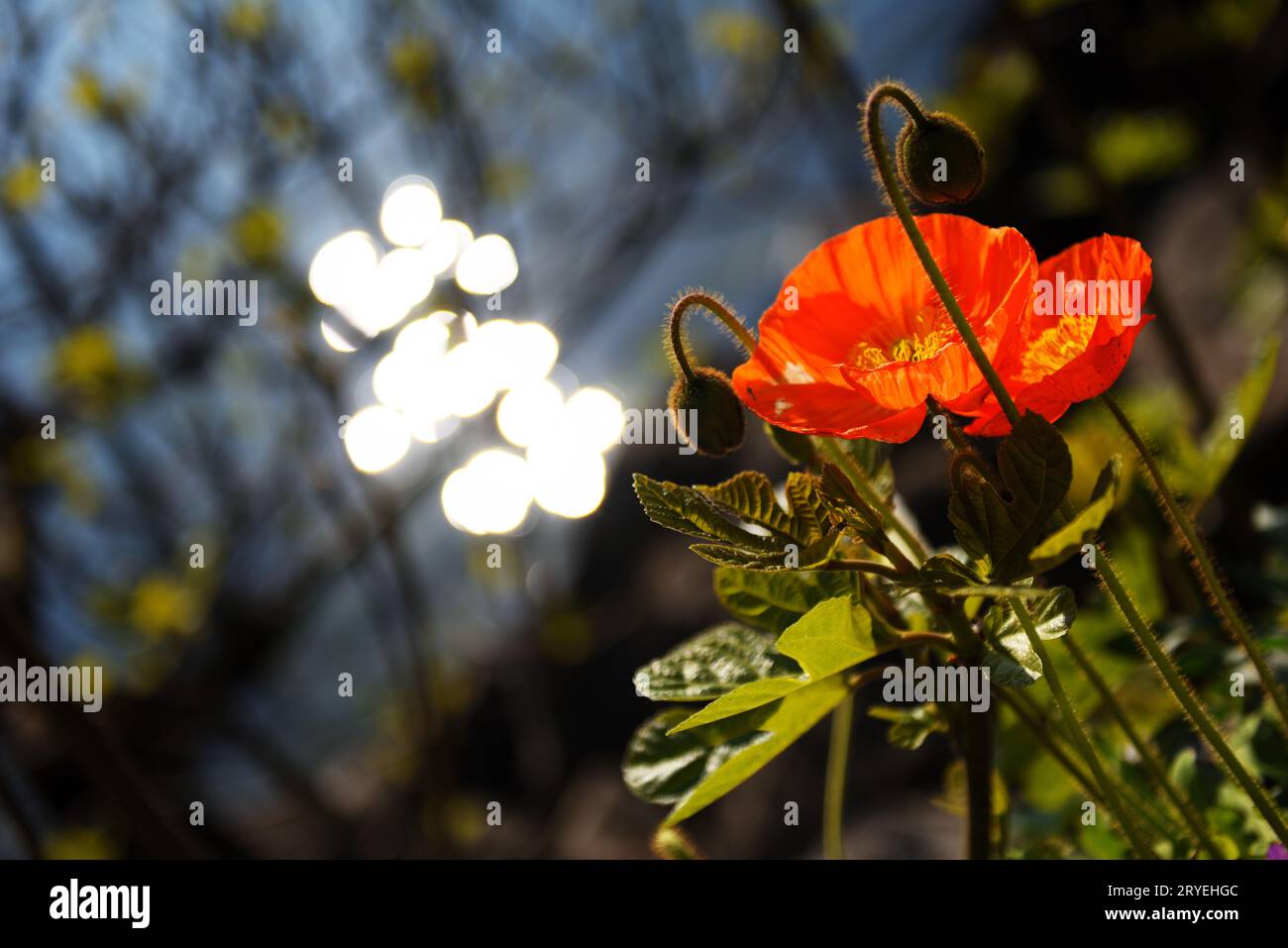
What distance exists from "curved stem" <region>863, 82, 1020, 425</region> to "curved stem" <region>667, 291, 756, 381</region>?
96 mm

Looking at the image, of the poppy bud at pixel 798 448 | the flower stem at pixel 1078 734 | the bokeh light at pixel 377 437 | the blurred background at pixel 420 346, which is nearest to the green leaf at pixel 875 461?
the poppy bud at pixel 798 448

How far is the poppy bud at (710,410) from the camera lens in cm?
55

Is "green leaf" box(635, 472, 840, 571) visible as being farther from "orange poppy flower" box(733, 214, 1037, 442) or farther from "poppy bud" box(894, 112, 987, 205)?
"poppy bud" box(894, 112, 987, 205)

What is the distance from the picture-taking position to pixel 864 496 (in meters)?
0.50

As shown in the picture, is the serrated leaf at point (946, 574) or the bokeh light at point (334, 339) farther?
the bokeh light at point (334, 339)

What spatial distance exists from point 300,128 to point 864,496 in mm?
1631

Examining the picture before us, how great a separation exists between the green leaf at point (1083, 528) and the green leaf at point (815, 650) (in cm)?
8

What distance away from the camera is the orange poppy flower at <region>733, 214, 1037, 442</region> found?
461 millimetres

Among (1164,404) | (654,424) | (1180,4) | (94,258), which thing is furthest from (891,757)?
(1180,4)

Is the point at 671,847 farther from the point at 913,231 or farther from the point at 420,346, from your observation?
the point at 420,346

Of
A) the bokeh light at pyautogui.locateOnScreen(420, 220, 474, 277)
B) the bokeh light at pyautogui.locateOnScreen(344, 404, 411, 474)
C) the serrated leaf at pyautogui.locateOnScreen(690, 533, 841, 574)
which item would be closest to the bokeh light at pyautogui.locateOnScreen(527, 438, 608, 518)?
the bokeh light at pyautogui.locateOnScreen(344, 404, 411, 474)

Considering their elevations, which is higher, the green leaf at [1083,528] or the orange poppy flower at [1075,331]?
the orange poppy flower at [1075,331]

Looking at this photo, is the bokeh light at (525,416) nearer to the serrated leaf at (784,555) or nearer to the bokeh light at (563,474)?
the bokeh light at (563,474)
